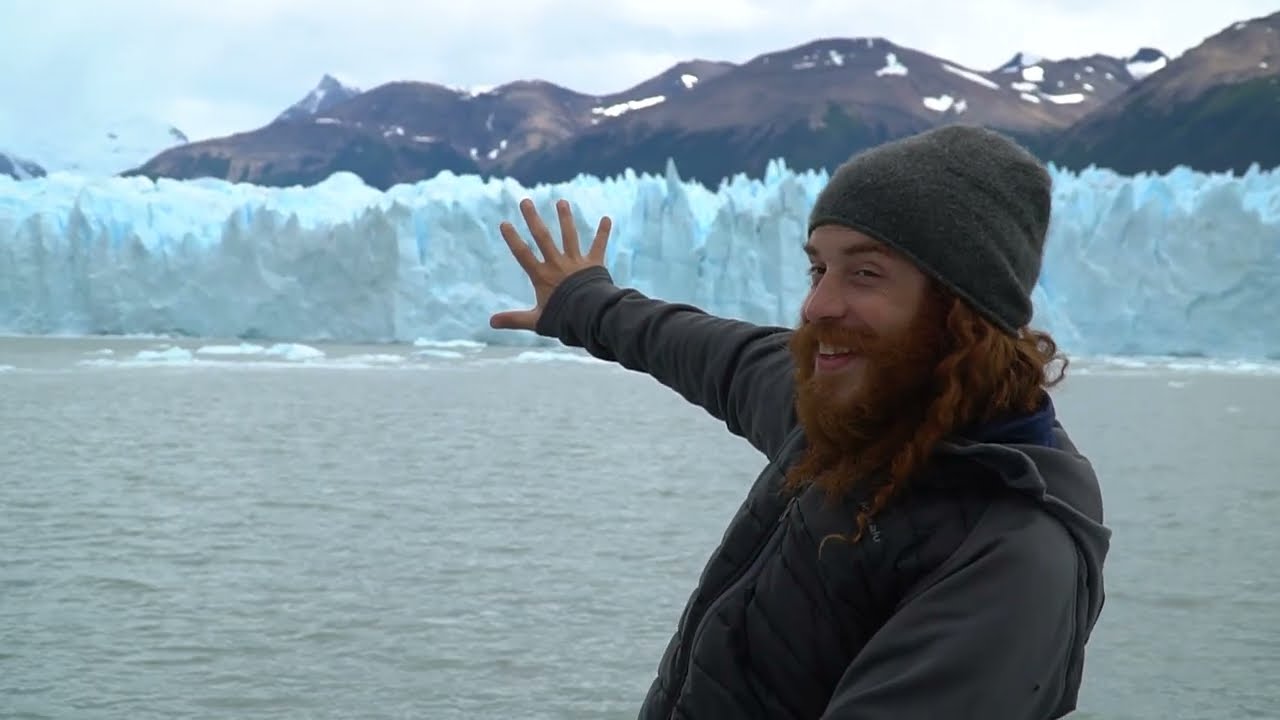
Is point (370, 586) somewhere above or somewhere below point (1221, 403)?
above

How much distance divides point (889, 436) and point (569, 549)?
606 cm

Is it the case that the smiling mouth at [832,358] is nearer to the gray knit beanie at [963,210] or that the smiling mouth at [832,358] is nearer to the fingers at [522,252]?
the gray knit beanie at [963,210]

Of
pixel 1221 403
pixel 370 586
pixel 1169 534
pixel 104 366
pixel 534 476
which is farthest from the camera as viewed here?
pixel 104 366

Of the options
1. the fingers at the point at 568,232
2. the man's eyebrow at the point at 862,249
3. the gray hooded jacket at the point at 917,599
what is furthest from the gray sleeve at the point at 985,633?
the fingers at the point at 568,232

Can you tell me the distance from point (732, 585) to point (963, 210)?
39cm

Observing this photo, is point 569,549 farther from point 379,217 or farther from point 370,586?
point 379,217

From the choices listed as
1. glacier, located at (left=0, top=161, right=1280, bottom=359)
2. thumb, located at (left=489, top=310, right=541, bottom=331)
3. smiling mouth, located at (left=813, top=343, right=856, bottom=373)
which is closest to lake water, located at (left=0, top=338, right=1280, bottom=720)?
thumb, located at (left=489, top=310, right=541, bottom=331)

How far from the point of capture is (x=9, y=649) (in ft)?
15.9

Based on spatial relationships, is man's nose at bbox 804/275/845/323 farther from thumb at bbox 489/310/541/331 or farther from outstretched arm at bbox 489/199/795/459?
thumb at bbox 489/310/541/331

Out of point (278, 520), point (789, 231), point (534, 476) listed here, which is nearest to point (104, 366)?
point (789, 231)

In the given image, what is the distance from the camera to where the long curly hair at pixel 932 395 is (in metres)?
1.13

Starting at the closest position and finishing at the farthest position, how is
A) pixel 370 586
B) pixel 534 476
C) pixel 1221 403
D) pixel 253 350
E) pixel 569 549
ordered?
pixel 370 586 → pixel 569 549 → pixel 534 476 → pixel 1221 403 → pixel 253 350

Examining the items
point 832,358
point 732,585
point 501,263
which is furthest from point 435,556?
point 501,263

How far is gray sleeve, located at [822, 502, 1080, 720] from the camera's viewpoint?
1.03 m
